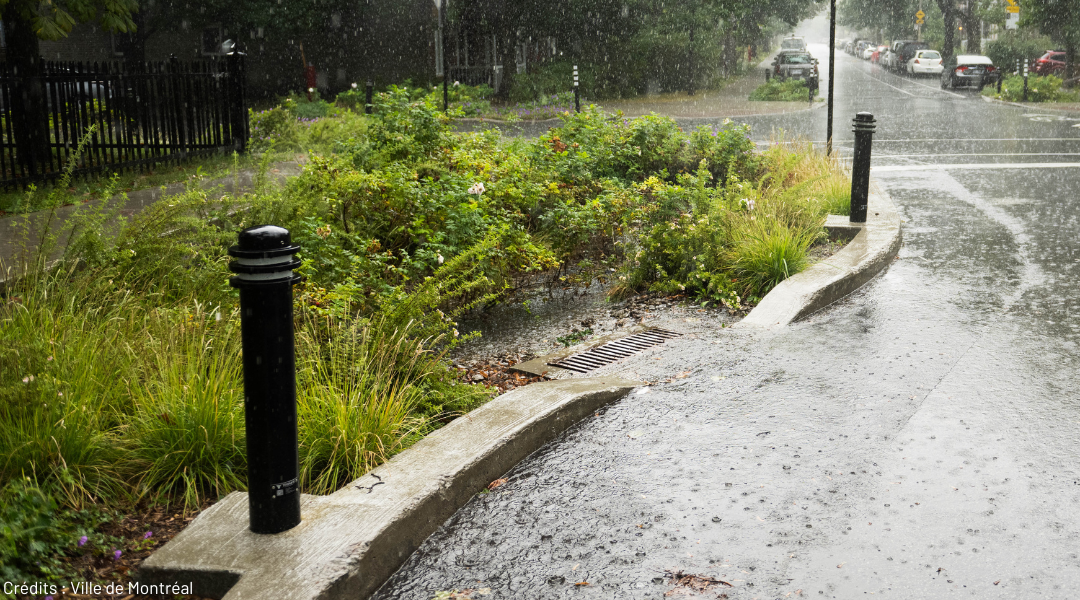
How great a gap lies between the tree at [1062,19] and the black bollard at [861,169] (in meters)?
31.7

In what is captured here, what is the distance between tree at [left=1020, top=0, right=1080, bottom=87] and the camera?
36531mm

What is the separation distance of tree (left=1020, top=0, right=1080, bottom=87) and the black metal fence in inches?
1333

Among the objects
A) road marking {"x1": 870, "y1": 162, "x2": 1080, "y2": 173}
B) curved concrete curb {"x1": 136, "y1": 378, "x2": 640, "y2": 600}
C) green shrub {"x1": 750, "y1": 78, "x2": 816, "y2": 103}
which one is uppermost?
green shrub {"x1": 750, "y1": 78, "x2": 816, "y2": 103}

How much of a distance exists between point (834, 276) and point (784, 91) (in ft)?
89.6

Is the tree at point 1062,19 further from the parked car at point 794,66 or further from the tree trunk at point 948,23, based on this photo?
the tree trunk at point 948,23

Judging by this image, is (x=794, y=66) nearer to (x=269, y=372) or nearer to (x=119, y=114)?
(x=119, y=114)

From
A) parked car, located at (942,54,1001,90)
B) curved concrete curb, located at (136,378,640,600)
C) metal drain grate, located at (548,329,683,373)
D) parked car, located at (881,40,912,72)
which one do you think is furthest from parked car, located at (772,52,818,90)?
curved concrete curb, located at (136,378,640,600)

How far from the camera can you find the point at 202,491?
12.3 feet

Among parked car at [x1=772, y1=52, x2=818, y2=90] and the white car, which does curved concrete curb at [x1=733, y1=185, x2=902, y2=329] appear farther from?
the white car

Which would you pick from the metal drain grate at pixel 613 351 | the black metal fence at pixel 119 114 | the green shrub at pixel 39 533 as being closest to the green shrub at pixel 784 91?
the black metal fence at pixel 119 114

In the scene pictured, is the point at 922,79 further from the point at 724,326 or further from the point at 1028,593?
the point at 1028,593

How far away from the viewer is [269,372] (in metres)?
3.19

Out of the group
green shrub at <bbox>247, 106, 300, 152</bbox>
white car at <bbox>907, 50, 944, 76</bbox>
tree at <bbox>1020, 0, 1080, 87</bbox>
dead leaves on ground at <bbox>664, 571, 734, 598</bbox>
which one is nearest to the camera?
dead leaves on ground at <bbox>664, 571, 734, 598</bbox>

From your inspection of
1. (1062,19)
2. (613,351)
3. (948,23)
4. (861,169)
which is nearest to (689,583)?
(613,351)
